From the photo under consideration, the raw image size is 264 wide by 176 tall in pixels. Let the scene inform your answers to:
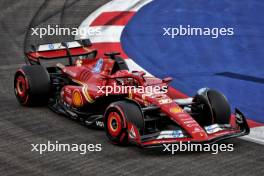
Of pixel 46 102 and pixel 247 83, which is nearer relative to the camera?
pixel 46 102

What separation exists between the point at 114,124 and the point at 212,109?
1.72m

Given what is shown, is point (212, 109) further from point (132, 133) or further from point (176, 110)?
point (132, 133)

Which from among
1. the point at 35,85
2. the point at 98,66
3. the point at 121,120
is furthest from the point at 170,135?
the point at 35,85

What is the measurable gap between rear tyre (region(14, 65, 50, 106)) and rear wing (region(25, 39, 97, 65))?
28.4 inches

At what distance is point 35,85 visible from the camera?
487 inches

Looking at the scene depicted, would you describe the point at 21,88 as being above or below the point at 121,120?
above

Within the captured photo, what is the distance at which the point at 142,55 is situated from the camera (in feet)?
52.7

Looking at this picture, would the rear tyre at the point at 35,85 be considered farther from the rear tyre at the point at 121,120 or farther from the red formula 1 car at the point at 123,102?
the rear tyre at the point at 121,120

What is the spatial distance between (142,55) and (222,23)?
3163mm

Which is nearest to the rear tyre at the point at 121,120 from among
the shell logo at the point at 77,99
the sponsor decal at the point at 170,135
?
the sponsor decal at the point at 170,135

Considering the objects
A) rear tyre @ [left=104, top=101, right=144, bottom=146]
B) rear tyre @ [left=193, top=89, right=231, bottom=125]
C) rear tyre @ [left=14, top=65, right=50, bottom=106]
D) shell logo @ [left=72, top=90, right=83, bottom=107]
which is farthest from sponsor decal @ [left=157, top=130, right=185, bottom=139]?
rear tyre @ [left=14, top=65, right=50, bottom=106]

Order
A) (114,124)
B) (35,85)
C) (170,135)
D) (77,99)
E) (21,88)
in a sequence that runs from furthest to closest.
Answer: (21,88), (35,85), (77,99), (114,124), (170,135)

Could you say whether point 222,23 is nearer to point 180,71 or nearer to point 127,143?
point 180,71

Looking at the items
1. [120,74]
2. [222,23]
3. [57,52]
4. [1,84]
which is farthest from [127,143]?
[222,23]
